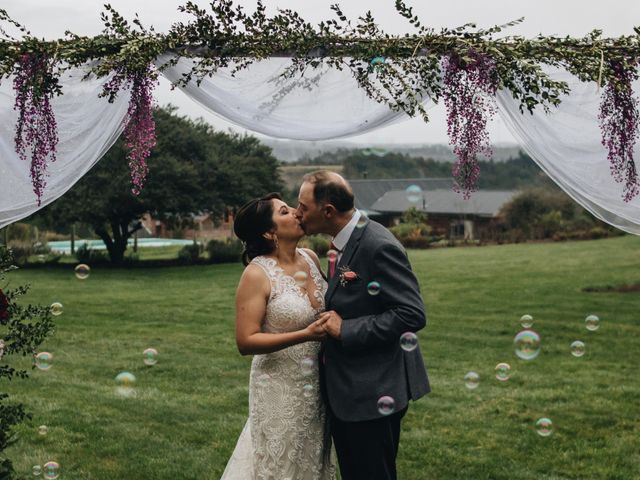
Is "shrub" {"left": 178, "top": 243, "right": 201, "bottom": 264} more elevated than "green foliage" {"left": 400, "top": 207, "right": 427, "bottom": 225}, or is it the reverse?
"green foliage" {"left": 400, "top": 207, "right": 427, "bottom": 225}

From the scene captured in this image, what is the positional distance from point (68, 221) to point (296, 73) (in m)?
21.0

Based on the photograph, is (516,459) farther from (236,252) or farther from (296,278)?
(236,252)

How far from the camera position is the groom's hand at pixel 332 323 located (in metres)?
3.57

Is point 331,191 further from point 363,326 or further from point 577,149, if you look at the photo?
point 577,149

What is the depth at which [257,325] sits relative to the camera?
3.77 meters

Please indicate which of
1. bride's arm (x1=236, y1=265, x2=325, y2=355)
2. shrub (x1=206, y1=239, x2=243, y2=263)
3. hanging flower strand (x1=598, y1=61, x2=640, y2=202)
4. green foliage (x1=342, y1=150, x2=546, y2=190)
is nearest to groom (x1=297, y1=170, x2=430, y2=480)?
bride's arm (x1=236, y1=265, x2=325, y2=355)

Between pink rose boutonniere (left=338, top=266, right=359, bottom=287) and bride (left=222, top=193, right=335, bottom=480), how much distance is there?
0.32 metres

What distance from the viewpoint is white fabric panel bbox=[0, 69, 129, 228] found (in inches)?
193

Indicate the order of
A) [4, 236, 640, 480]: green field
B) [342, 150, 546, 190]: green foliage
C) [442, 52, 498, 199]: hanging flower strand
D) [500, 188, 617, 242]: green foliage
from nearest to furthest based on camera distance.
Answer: [442, 52, 498, 199]: hanging flower strand → [4, 236, 640, 480]: green field → [500, 188, 617, 242]: green foliage → [342, 150, 546, 190]: green foliage

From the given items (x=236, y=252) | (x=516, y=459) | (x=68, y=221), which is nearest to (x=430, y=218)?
(x=236, y=252)

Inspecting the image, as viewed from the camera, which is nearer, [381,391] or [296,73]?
[381,391]

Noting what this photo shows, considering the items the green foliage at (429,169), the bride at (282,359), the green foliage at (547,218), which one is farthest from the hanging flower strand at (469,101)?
the green foliage at (429,169)

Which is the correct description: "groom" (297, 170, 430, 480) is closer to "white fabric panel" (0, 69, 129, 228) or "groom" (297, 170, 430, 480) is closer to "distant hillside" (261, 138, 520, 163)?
"distant hillside" (261, 138, 520, 163)

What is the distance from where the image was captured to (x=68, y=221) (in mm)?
24547
